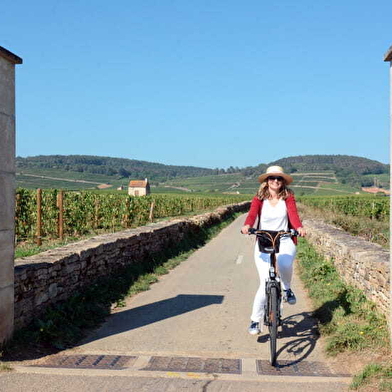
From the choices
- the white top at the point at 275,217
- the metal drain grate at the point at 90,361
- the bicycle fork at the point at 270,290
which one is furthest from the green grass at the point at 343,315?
the metal drain grate at the point at 90,361

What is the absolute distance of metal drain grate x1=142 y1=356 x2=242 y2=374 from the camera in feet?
16.6

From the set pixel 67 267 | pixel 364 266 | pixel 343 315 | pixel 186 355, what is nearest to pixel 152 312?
pixel 67 267

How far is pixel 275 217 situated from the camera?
20.1 feet

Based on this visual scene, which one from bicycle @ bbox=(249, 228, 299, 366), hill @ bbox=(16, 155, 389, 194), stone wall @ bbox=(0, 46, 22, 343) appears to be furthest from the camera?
hill @ bbox=(16, 155, 389, 194)

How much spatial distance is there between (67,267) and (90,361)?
7.37 ft

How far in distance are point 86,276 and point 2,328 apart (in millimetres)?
2892

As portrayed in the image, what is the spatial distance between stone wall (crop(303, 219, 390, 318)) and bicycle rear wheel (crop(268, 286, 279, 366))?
1.39m

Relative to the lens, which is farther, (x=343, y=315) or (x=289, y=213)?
(x=343, y=315)

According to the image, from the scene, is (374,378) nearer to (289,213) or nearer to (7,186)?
(289,213)

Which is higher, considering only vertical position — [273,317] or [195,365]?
[273,317]

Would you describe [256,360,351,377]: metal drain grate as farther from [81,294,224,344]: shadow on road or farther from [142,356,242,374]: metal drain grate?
[81,294,224,344]: shadow on road

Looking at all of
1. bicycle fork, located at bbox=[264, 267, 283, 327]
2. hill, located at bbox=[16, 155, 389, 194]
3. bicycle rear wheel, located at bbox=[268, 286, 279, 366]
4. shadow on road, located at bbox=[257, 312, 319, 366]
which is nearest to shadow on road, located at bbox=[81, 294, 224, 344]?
shadow on road, located at bbox=[257, 312, 319, 366]

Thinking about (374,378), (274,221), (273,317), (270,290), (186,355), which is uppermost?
(274,221)

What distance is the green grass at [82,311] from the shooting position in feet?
19.0
